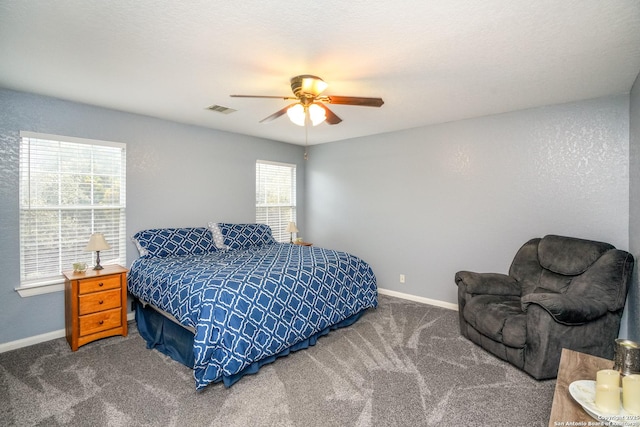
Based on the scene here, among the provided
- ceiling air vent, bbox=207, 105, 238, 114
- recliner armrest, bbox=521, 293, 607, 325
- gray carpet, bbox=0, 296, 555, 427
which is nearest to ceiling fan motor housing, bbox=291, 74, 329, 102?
ceiling air vent, bbox=207, 105, 238, 114

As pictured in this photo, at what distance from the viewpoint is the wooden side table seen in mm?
1379

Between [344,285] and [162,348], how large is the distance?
189 centimetres

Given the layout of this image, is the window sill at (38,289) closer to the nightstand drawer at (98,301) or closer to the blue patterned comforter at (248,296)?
the nightstand drawer at (98,301)

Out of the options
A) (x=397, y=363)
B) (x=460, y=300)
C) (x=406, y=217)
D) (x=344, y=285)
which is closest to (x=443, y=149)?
(x=406, y=217)

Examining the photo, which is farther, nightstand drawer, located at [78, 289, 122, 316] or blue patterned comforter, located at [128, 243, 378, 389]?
nightstand drawer, located at [78, 289, 122, 316]

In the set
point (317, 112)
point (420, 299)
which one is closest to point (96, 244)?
point (317, 112)

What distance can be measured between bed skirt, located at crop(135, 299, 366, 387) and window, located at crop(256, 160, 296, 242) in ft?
7.58

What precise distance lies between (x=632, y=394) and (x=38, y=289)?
14.7 feet

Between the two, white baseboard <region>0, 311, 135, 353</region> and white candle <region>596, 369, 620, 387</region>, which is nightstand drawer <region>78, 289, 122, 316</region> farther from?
white candle <region>596, 369, 620, 387</region>

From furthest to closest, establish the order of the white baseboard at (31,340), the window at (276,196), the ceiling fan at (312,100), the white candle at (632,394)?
the window at (276,196)
the white baseboard at (31,340)
the ceiling fan at (312,100)
the white candle at (632,394)

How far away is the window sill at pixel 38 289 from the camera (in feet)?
10.2

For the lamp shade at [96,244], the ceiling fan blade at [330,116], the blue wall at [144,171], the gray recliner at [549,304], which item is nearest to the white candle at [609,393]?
the gray recliner at [549,304]

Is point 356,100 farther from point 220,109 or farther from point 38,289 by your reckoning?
point 38,289

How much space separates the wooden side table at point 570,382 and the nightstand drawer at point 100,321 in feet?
11.9
